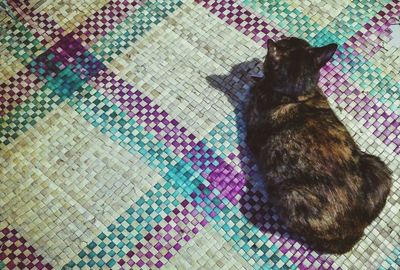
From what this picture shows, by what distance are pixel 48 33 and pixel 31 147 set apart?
99cm

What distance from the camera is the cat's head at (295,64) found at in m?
2.97

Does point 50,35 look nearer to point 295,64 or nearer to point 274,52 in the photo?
point 274,52

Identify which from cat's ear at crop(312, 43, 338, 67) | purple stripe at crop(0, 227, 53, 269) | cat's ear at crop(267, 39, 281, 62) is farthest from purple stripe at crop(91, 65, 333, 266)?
cat's ear at crop(312, 43, 338, 67)

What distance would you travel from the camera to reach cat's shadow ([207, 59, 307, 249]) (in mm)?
3111

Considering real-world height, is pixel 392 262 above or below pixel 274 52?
below

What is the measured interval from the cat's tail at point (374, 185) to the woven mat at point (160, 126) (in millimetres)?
273

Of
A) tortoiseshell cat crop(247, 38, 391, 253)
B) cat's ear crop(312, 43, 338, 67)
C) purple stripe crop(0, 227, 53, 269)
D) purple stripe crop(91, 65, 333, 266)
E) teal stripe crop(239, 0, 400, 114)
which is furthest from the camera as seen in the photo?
teal stripe crop(239, 0, 400, 114)

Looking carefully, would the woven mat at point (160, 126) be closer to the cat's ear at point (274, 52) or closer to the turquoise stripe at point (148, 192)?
the turquoise stripe at point (148, 192)

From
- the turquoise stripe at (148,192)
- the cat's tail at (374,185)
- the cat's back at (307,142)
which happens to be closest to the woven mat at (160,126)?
the turquoise stripe at (148,192)

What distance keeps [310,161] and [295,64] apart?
655mm

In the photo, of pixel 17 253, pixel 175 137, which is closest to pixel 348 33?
pixel 175 137

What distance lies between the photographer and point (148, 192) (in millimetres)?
3215

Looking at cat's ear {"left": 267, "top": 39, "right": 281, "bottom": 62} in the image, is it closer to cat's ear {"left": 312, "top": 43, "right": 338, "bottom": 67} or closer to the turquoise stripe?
cat's ear {"left": 312, "top": 43, "right": 338, "bottom": 67}

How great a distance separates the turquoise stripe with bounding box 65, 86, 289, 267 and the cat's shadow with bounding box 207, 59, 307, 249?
0.07 metres
